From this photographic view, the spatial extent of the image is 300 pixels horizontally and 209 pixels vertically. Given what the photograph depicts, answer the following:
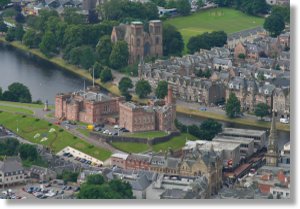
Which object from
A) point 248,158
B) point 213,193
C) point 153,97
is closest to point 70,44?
point 153,97

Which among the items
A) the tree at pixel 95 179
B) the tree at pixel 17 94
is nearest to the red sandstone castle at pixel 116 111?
the tree at pixel 17 94

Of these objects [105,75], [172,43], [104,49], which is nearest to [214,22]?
[172,43]

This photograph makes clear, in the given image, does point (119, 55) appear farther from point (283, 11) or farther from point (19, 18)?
point (19, 18)

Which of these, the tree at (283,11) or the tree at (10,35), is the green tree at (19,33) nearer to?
the tree at (10,35)

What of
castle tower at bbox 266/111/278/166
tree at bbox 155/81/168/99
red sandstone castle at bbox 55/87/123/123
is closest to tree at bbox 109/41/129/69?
tree at bbox 155/81/168/99

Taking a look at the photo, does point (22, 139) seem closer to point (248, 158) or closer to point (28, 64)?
point (248, 158)

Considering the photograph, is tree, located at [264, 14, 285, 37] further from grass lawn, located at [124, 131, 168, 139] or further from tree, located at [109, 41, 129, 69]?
grass lawn, located at [124, 131, 168, 139]
